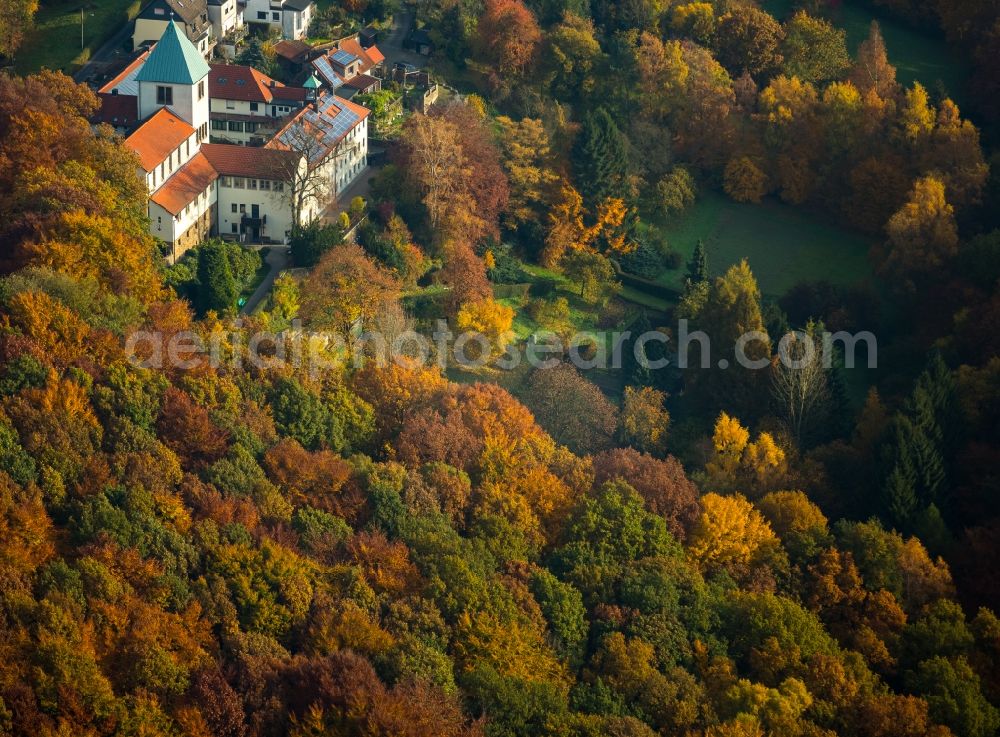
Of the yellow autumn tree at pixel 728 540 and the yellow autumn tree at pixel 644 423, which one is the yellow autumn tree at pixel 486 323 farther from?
the yellow autumn tree at pixel 728 540

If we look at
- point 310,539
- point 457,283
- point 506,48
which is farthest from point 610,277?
point 310,539

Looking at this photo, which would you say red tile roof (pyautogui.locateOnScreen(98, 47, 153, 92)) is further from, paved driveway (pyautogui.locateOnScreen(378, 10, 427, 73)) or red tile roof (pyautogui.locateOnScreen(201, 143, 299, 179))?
paved driveway (pyautogui.locateOnScreen(378, 10, 427, 73))

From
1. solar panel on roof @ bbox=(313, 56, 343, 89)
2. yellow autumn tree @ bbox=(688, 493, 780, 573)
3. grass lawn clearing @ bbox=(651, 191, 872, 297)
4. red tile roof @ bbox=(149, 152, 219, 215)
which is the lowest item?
yellow autumn tree @ bbox=(688, 493, 780, 573)

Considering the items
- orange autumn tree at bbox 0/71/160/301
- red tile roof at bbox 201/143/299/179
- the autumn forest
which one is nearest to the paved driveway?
the autumn forest

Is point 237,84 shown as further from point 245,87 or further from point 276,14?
point 276,14

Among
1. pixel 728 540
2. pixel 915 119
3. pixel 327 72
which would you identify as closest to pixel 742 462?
pixel 728 540

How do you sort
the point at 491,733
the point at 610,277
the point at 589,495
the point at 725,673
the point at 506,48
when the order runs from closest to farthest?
the point at 491,733 → the point at 725,673 → the point at 589,495 → the point at 610,277 → the point at 506,48

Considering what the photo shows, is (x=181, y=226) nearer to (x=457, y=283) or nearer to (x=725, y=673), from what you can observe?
(x=457, y=283)
